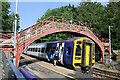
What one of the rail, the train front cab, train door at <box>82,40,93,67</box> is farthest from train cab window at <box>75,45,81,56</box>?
the rail

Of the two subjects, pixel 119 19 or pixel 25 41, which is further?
pixel 119 19

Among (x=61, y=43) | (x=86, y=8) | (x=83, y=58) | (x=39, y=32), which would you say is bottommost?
(x=83, y=58)

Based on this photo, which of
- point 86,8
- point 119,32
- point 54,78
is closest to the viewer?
point 54,78

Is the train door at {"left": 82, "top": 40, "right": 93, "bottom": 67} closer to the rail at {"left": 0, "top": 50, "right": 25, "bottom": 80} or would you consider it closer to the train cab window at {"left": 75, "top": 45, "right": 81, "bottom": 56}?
the train cab window at {"left": 75, "top": 45, "right": 81, "bottom": 56}

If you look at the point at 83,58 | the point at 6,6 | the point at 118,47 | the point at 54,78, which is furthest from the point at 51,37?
the point at 54,78

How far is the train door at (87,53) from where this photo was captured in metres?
13.4

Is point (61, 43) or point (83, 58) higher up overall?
point (61, 43)

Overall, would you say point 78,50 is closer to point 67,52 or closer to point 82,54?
point 82,54

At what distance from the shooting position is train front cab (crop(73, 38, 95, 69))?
13.3 meters

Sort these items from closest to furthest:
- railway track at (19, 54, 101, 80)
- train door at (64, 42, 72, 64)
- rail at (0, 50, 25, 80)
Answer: rail at (0, 50, 25, 80) < railway track at (19, 54, 101, 80) < train door at (64, 42, 72, 64)

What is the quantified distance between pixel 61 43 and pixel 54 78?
6.51 metres

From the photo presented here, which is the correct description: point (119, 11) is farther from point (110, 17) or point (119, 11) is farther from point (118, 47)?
point (118, 47)

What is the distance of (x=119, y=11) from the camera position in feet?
109

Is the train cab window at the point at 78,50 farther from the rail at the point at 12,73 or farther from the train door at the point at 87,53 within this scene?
the rail at the point at 12,73
